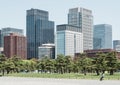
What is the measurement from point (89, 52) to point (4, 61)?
9865 centimetres

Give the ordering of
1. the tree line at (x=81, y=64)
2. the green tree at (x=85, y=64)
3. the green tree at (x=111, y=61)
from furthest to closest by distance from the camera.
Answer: the green tree at (x=85, y=64) < the tree line at (x=81, y=64) < the green tree at (x=111, y=61)

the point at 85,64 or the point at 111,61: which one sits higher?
the point at 111,61

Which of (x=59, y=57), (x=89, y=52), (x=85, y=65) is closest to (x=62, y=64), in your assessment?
(x=59, y=57)

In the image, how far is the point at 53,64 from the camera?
352 ft

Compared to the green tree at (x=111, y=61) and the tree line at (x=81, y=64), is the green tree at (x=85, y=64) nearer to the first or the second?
the tree line at (x=81, y=64)

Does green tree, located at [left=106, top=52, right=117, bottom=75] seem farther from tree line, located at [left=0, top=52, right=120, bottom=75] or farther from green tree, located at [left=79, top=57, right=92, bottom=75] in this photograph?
green tree, located at [left=79, top=57, right=92, bottom=75]

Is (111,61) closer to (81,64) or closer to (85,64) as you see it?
(85,64)

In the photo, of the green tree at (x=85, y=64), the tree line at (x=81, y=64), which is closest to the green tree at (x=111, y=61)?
the tree line at (x=81, y=64)

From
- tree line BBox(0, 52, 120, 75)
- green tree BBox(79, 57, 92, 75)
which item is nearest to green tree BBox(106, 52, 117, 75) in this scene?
tree line BBox(0, 52, 120, 75)

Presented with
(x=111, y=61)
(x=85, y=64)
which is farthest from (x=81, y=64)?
(x=111, y=61)

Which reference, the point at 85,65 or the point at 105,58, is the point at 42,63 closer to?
the point at 85,65

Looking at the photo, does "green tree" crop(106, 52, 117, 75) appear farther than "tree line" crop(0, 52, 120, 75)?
No

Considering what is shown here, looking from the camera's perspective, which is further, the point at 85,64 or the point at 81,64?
the point at 81,64

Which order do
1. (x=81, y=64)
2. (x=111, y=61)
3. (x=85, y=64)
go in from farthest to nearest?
(x=81, y=64) < (x=85, y=64) < (x=111, y=61)
